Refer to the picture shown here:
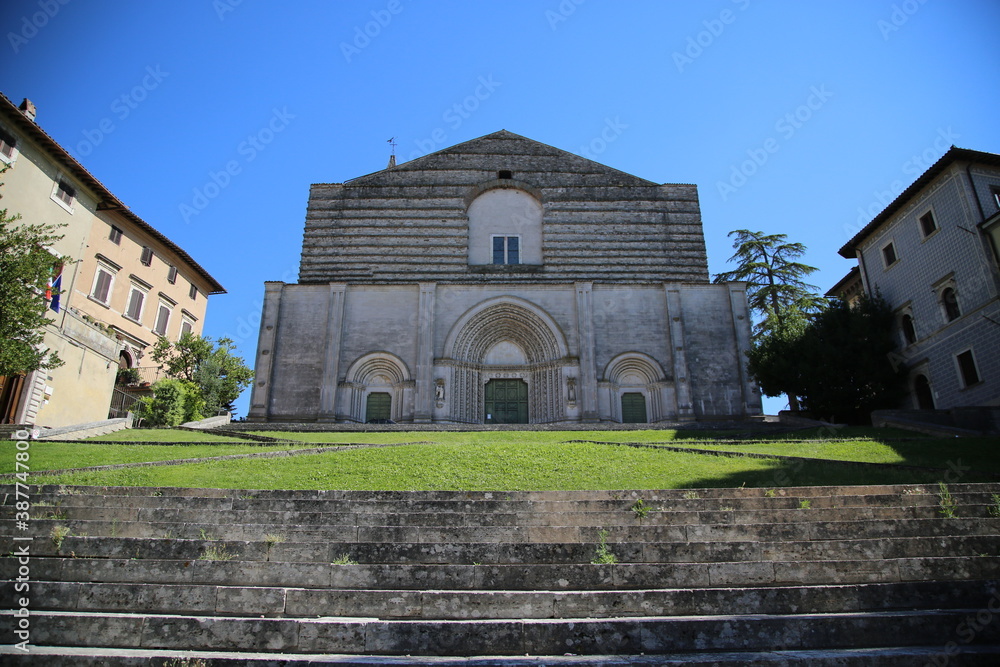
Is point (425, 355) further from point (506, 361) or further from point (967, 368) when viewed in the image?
point (967, 368)

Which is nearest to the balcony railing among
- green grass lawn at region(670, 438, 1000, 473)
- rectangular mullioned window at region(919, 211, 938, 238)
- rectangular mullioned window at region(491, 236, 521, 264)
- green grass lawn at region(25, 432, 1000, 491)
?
rectangular mullioned window at region(491, 236, 521, 264)

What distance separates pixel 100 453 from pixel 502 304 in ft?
51.0

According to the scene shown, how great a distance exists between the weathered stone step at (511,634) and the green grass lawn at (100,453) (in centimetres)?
753

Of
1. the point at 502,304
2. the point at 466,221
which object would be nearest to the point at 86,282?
the point at 466,221

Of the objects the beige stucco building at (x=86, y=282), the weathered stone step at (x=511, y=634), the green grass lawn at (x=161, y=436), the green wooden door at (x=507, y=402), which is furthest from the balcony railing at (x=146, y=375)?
the weathered stone step at (x=511, y=634)

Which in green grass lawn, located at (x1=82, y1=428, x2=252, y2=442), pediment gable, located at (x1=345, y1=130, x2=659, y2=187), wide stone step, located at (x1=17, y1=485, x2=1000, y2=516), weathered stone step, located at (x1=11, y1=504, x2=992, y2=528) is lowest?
weathered stone step, located at (x1=11, y1=504, x2=992, y2=528)

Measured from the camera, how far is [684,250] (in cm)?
2766

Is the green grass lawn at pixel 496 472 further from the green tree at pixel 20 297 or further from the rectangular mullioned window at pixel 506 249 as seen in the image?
the rectangular mullioned window at pixel 506 249

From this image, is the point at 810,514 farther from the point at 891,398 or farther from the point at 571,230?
the point at 571,230

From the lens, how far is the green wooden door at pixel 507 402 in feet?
81.9

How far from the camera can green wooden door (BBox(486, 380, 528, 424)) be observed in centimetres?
2495

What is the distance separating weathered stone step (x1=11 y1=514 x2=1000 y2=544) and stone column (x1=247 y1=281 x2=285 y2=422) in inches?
688

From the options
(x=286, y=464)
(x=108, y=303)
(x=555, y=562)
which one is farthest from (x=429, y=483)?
(x=108, y=303)

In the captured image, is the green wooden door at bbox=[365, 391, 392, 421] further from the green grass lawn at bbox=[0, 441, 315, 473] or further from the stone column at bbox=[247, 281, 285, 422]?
the green grass lawn at bbox=[0, 441, 315, 473]
